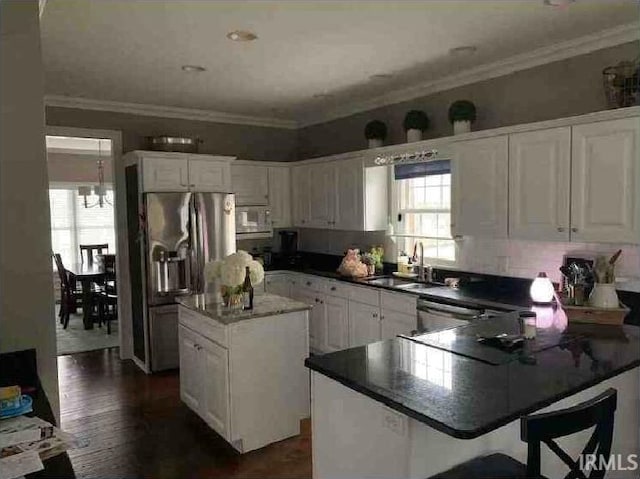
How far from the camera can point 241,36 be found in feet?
10.1

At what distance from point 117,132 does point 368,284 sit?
3.05 metres

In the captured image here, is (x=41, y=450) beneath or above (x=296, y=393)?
above

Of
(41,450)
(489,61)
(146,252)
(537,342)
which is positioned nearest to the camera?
(41,450)

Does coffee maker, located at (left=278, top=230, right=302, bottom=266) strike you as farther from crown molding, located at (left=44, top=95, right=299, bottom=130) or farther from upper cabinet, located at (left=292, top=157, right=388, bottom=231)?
crown molding, located at (left=44, top=95, right=299, bottom=130)

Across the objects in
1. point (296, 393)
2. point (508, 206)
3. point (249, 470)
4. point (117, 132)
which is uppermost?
point (117, 132)

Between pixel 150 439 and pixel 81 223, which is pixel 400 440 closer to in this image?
pixel 150 439

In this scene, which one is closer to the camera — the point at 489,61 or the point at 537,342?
the point at 537,342

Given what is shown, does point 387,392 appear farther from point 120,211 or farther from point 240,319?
point 120,211

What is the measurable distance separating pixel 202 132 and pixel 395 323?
3169 millimetres

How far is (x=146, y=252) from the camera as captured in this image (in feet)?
15.3

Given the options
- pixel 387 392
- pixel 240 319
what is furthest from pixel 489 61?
pixel 387 392

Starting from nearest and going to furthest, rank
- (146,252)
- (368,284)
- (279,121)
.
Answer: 1. (368,284)
2. (146,252)
3. (279,121)

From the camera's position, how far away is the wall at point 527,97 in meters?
3.28

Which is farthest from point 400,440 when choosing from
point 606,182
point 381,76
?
point 381,76
